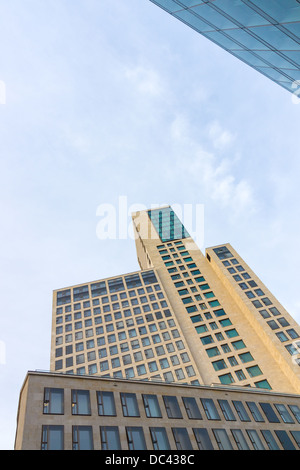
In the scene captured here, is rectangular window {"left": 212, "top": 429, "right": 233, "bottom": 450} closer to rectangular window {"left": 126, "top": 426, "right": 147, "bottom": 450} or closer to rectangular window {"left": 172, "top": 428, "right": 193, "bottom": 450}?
rectangular window {"left": 172, "top": 428, "right": 193, "bottom": 450}

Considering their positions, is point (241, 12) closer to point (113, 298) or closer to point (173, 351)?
point (173, 351)

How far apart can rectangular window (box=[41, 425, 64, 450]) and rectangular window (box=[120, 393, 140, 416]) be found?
236 inches

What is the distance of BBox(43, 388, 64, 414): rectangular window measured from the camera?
27.1m

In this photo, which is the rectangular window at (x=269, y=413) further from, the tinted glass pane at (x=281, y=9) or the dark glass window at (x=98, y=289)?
the dark glass window at (x=98, y=289)

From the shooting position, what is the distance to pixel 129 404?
1198 inches

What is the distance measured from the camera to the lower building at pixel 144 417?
26.0 metres

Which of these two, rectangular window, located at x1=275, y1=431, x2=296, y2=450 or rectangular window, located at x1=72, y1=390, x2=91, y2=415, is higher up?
rectangular window, located at x1=72, y1=390, x2=91, y2=415

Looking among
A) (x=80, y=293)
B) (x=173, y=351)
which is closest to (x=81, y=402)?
(x=173, y=351)

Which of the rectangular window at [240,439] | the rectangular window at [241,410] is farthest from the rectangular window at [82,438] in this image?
the rectangular window at [241,410]

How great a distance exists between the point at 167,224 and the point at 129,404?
74274 mm

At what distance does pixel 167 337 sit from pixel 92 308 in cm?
1733

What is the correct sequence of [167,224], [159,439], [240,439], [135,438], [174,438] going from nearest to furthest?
[135,438] < [159,439] < [174,438] < [240,439] < [167,224]

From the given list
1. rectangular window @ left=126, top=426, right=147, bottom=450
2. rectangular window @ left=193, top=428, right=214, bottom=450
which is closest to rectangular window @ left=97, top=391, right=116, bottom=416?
rectangular window @ left=126, top=426, right=147, bottom=450
